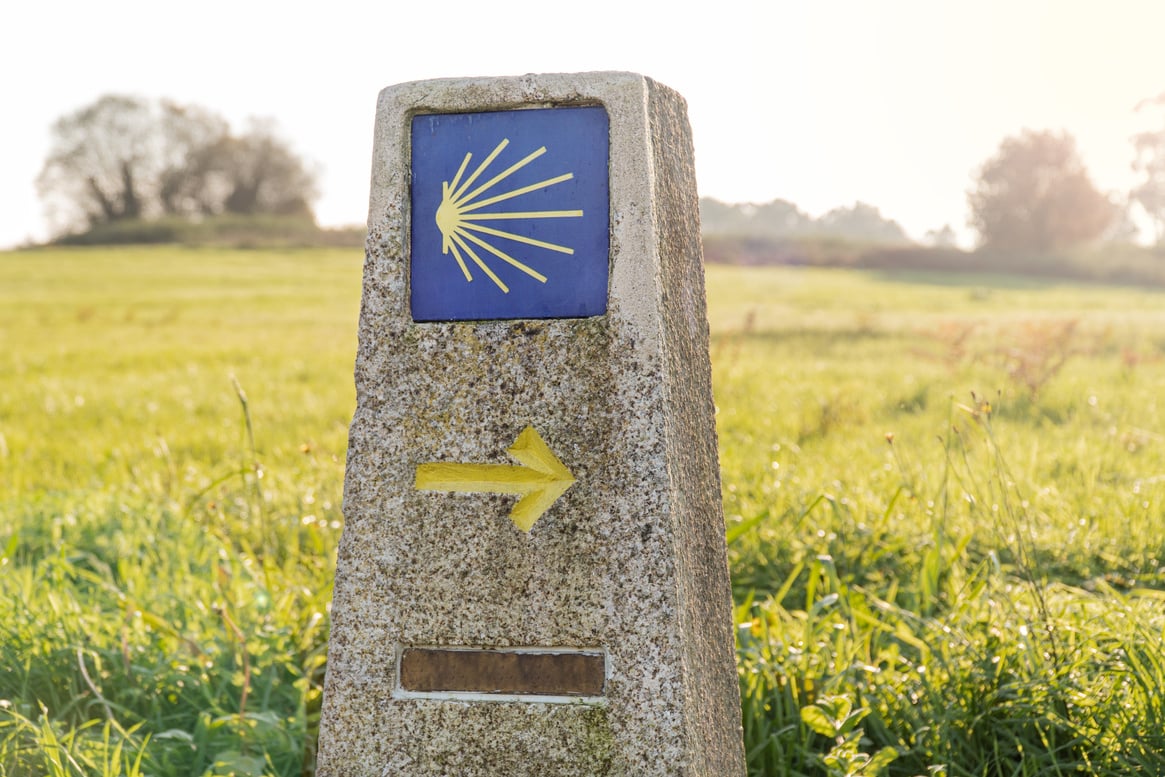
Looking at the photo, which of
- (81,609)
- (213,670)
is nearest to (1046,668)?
(213,670)

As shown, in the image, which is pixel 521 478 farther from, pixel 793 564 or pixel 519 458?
pixel 793 564

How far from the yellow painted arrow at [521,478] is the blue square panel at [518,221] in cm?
26

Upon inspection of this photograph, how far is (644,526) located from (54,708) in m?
1.83

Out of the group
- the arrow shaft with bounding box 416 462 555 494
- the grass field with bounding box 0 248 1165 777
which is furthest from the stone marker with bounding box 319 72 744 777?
the grass field with bounding box 0 248 1165 777

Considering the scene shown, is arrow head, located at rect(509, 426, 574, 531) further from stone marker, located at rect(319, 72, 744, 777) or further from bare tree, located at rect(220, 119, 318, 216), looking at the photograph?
bare tree, located at rect(220, 119, 318, 216)

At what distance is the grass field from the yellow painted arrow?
0.81 m

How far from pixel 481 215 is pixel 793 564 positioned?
1.96 metres

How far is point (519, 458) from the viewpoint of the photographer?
1831mm

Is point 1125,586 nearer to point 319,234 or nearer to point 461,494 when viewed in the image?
point 461,494

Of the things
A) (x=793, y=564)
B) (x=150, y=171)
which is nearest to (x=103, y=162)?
(x=150, y=171)

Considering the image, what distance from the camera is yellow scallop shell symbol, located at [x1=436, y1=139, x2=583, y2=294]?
184 centimetres

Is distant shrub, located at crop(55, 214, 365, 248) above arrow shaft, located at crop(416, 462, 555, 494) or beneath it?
above

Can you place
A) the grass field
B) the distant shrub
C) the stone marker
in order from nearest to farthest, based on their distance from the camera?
the stone marker
the grass field
the distant shrub

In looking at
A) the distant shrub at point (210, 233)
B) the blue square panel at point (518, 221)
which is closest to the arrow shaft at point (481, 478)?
the blue square panel at point (518, 221)
